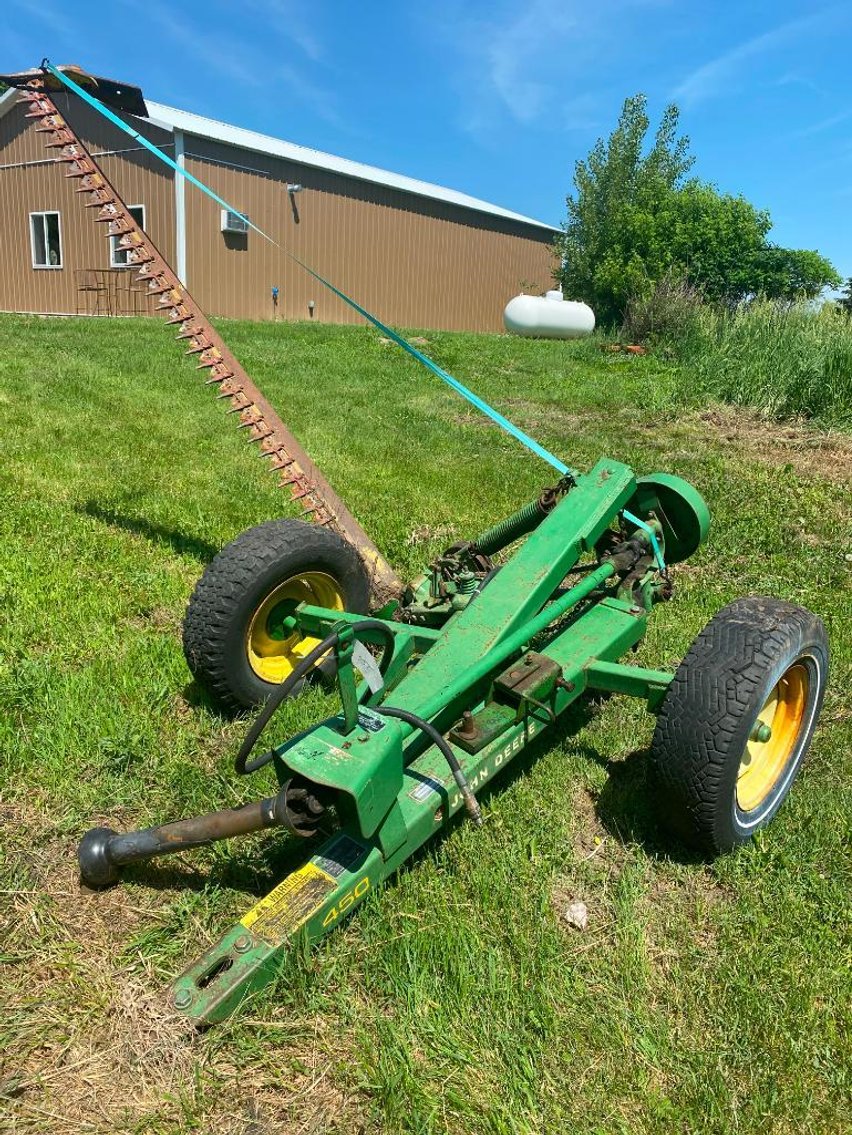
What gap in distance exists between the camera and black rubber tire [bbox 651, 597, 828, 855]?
263 centimetres

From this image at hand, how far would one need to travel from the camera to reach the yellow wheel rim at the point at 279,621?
11.8 ft

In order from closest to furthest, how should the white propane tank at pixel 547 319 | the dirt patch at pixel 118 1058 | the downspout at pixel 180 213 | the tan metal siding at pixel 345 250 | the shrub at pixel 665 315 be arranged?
1. the dirt patch at pixel 118 1058
2. the shrub at pixel 665 315
3. the downspout at pixel 180 213
4. the tan metal siding at pixel 345 250
5. the white propane tank at pixel 547 319

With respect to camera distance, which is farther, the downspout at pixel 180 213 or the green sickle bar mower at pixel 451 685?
the downspout at pixel 180 213

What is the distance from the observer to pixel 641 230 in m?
27.1

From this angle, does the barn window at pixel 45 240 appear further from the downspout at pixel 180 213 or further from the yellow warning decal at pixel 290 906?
the yellow warning decal at pixel 290 906

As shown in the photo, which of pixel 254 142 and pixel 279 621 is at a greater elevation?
pixel 254 142

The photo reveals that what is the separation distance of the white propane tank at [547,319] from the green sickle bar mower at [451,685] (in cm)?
1986

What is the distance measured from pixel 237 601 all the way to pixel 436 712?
1.11 m

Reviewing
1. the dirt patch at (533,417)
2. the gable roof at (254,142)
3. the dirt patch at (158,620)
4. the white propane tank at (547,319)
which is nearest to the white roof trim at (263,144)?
the gable roof at (254,142)

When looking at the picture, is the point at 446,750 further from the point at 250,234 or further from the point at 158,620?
the point at 250,234

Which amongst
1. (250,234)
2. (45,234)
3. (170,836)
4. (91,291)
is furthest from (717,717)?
(45,234)

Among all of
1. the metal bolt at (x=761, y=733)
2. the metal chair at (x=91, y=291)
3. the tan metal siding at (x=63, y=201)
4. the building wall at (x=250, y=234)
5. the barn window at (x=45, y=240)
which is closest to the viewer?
the metal bolt at (x=761, y=733)

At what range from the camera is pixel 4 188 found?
940 inches

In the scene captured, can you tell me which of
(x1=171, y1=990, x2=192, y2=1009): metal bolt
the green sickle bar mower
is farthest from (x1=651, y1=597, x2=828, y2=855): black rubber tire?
(x1=171, y1=990, x2=192, y2=1009): metal bolt
